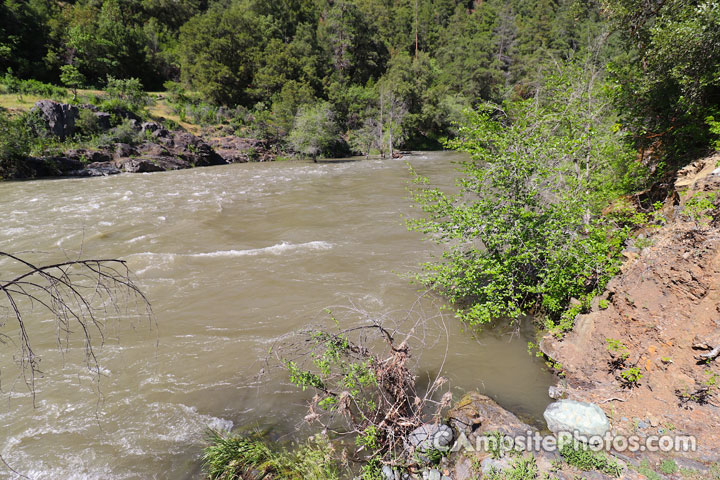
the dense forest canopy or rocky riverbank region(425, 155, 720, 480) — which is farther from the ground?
the dense forest canopy

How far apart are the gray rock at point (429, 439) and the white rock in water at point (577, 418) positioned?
1182 millimetres

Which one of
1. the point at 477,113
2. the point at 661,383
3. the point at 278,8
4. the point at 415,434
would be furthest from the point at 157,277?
the point at 278,8

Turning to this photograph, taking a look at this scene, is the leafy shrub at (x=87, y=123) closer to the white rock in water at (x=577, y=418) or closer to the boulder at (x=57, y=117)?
the boulder at (x=57, y=117)

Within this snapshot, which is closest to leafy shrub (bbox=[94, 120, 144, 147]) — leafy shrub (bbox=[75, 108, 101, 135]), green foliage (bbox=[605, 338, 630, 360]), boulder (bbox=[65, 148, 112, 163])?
leafy shrub (bbox=[75, 108, 101, 135])

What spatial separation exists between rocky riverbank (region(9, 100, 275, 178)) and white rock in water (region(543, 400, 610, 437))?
3268 centimetres

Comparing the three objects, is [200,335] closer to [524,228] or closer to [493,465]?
[493,465]

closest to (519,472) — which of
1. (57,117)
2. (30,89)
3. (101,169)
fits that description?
(101,169)

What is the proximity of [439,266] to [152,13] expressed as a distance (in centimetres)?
8485

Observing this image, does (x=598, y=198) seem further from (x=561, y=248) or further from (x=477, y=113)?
(x=477, y=113)

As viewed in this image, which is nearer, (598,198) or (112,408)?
(112,408)

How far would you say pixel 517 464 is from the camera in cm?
316

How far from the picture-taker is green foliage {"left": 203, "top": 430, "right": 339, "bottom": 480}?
11.4ft

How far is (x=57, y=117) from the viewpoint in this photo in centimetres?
2842

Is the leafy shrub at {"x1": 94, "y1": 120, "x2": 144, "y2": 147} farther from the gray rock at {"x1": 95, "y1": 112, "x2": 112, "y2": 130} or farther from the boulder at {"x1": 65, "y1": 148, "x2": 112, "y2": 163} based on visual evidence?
the boulder at {"x1": 65, "y1": 148, "x2": 112, "y2": 163}
